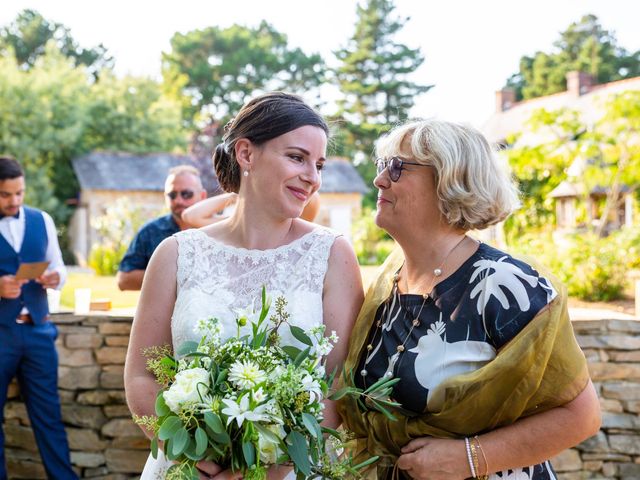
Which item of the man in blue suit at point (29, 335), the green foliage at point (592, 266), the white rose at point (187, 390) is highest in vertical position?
the white rose at point (187, 390)

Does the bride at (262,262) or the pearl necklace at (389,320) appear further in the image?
the bride at (262,262)

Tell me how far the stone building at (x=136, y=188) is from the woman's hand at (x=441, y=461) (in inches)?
1182

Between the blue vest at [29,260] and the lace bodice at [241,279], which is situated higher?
the lace bodice at [241,279]

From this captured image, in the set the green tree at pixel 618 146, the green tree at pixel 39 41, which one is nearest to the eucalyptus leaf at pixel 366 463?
the green tree at pixel 618 146

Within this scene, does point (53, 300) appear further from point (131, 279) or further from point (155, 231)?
point (155, 231)

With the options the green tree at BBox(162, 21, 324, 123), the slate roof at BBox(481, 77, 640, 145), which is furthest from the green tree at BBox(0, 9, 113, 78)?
the slate roof at BBox(481, 77, 640, 145)

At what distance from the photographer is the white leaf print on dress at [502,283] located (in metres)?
2.25

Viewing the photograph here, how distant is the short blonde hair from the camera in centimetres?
239

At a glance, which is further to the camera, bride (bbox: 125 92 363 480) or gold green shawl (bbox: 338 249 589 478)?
bride (bbox: 125 92 363 480)

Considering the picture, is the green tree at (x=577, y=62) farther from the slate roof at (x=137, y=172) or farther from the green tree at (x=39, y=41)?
the green tree at (x=39, y=41)

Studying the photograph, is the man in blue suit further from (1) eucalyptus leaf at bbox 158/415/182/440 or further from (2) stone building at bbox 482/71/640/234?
(2) stone building at bbox 482/71/640/234

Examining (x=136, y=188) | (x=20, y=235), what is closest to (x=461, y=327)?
(x=20, y=235)

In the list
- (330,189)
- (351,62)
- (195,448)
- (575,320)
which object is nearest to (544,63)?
(351,62)

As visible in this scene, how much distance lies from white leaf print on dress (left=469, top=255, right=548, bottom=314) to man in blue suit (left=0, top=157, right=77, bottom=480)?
398 cm
